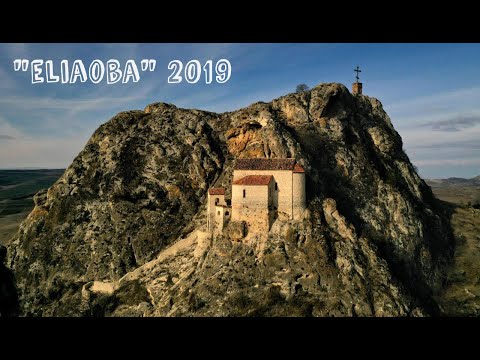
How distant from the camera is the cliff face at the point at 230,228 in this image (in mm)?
42625

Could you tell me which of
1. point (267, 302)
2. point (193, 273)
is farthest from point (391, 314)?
point (193, 273)

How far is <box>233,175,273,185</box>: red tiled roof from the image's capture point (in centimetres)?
4381

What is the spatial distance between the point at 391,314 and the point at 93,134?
48971 millimetres

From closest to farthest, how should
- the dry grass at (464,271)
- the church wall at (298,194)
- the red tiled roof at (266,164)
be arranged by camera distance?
1. the church wall at (298,194)
2. the red tiled roof at (266,164)
3. the dry grass at (464,271)

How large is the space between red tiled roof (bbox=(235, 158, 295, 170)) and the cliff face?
484 centimetres

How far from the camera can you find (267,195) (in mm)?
43688

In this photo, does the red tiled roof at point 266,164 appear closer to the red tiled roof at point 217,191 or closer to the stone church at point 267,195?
the stone church at point 267,195

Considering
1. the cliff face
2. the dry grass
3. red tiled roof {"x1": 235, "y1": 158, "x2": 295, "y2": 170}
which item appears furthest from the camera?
the dry grass

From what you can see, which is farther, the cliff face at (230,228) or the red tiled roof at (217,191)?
the red tiled roof at (217,191)

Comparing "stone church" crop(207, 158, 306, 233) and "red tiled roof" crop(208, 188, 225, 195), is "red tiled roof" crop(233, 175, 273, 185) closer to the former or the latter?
"stone church" crop(207, 158, 306, 233)

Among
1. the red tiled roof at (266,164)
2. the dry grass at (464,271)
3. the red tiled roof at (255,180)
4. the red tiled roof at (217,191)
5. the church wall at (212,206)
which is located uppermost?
the red tiled roof at (266,164)

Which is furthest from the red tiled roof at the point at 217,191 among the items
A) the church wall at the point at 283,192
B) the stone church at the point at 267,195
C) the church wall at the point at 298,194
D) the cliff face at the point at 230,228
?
the church wall at the point at 298,194

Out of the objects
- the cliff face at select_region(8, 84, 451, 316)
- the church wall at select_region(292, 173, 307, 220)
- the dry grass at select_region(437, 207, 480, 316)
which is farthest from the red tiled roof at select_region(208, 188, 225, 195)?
the dry grass at select_region(437, 207, 480, 316)

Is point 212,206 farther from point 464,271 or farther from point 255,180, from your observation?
point 464,271
